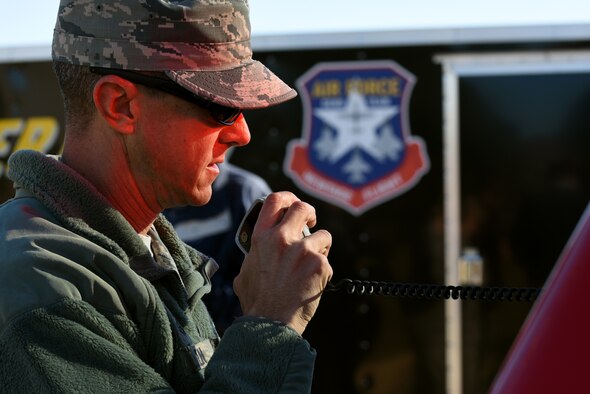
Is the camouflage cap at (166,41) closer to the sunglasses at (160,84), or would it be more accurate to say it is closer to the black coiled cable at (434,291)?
the sunglasses at (160,84)

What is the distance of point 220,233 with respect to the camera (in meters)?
4.96

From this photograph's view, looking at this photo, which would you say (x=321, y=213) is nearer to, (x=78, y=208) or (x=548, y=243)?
(x=548, y=243)

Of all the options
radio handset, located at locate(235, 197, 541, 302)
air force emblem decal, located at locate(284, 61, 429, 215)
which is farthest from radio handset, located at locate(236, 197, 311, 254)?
air force emblem decal, located at locate(284, 61, 429, 215)

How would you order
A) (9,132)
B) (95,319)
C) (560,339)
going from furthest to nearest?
(9,132) < (95,319) < (560,339)

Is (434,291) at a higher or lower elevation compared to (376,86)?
higher

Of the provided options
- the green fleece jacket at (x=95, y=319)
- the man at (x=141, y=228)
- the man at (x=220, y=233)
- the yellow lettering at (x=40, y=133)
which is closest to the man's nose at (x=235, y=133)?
the man at (x=141, y=228)

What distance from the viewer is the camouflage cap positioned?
164cm

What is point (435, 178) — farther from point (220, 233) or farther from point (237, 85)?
point (237, 85)

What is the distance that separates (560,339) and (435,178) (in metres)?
3.74

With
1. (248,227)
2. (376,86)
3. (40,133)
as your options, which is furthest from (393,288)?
(40,133)

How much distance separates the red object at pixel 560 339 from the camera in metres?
1.22

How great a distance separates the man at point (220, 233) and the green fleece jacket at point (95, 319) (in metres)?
3.19

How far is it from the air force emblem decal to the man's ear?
336 centimetres

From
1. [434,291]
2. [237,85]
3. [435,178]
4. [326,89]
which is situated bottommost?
[435,178]
